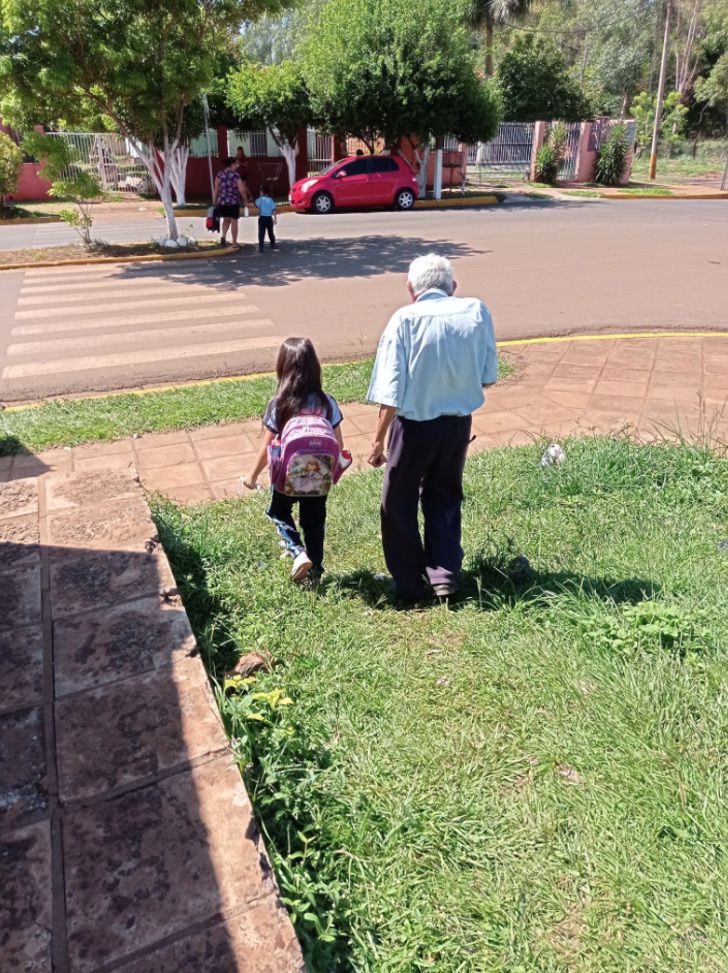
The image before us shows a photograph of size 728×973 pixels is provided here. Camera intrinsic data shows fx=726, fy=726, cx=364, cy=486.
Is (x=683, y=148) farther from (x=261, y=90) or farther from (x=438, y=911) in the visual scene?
(x=438, y=911)

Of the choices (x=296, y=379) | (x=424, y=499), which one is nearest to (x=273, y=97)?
(x=296, y=379)

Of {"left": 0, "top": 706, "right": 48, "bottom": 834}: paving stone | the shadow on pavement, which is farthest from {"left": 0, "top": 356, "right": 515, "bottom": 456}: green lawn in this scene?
the shadow on pavement

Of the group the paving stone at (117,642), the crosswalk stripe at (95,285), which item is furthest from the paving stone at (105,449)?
the crosswalk stripe at (95,285)

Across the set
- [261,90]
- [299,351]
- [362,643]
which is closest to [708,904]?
[362,643]

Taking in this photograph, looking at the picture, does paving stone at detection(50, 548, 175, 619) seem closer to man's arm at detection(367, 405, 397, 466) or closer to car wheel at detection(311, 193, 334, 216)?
man's arm at detection(367, 405, 397, 466)

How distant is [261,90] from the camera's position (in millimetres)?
24531

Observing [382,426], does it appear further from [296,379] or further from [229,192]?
[229,192]

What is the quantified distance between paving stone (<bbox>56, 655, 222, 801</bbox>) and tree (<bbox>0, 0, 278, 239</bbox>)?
1358 cm

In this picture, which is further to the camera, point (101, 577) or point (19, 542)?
point (19, 542)

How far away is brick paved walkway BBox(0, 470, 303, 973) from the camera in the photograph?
169 cm

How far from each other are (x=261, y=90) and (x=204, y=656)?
25.8 meters

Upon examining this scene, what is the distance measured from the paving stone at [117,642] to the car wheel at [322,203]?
20826 millimetres

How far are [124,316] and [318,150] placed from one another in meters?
21.2

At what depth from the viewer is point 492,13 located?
126 feet
